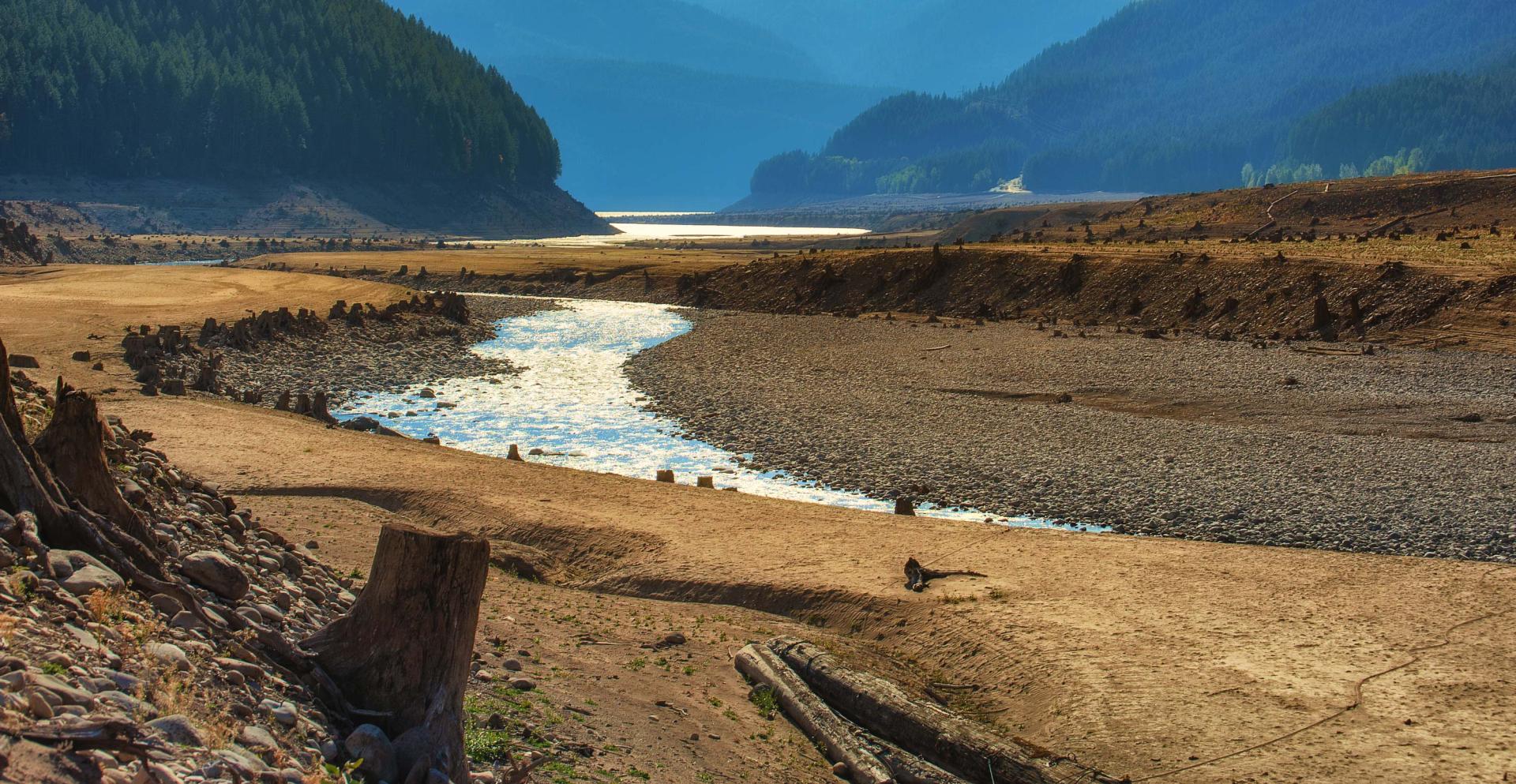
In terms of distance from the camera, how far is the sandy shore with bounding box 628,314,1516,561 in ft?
76.2

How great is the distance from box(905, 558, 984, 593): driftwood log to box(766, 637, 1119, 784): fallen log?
11.0 feet

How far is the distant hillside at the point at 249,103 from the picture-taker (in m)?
146

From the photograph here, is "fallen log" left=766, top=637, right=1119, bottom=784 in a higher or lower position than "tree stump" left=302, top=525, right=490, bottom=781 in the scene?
lower

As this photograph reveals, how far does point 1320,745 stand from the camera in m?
12.1

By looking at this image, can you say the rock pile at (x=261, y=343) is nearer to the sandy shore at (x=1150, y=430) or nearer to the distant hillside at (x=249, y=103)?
the sandy shore at (x=1150, y=430)

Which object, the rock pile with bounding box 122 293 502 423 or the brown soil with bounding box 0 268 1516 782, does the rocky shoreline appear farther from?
the brown soil with bounding box 0 268 1516 782

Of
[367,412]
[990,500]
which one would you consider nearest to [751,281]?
[367,412]

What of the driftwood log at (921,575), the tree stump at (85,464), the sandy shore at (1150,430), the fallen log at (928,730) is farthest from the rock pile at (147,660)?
the sandy shore at (1150,430)

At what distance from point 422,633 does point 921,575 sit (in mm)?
9556

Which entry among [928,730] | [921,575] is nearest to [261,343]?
[921,575]

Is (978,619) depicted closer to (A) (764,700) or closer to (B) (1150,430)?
(A) (764,700)

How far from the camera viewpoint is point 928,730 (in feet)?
40.9

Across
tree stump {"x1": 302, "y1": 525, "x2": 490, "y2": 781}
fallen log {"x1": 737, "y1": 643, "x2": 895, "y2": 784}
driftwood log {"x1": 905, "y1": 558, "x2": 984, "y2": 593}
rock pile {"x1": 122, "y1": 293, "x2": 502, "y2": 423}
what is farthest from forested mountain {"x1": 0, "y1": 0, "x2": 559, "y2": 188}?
tree stump {"x1": 302, "y1": 525, "x2": 490, "y2": 781}

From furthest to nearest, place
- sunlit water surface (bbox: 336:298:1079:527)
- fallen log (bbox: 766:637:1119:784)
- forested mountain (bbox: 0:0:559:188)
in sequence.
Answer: forested mountain (bbox: 0:0:559:188), sunlit water surface (bbox: 336:298:1079:527), fallen log (bbox: 766:637:1119:784)
